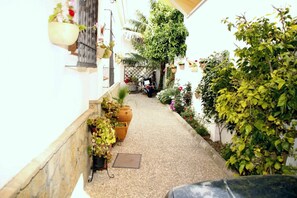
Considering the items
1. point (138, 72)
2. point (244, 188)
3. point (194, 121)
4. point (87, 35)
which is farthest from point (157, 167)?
point (138, 72)

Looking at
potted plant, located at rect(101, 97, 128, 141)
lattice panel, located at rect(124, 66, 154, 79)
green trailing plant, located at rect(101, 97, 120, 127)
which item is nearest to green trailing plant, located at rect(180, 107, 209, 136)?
potted plant, located at rect(101, 97, 128, 141)

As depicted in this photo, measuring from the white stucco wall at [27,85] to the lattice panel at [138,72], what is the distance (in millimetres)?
13306

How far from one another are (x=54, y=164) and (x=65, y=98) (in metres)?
0.78

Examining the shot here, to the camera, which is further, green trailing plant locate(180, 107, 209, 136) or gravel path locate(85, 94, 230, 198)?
green trailing plant locate(180, 107, 209, 136)

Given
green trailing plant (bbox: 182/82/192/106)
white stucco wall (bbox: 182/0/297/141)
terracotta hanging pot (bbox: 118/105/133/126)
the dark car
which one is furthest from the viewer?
green trailing plant (bbox: 182/82/192/106)

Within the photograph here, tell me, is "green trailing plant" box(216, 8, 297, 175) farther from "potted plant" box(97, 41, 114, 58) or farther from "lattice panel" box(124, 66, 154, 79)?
"lattice panel" box(124, 66, 154, 79)

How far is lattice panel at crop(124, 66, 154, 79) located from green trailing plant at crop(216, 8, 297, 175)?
12.9 meters

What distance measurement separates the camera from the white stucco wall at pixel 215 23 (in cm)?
373

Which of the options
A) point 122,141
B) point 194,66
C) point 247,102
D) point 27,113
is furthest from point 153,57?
point 27,113

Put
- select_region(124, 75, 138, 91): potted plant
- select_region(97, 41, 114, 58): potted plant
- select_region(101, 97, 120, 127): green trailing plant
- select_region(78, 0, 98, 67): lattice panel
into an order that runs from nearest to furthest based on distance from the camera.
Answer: select_region(78, 0, 98, 67): lattice panel
select_region(97, 41, 114, 58): potted plant
select_region(101, 97, 120, 127): green trailing plant
select_region(124, 75, 138, 91): potted plant

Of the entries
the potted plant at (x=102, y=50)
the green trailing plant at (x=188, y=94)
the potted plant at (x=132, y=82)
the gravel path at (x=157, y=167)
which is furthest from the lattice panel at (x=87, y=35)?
the potted plant at (x=132, y=82)

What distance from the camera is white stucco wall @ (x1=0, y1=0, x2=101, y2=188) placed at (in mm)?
1292

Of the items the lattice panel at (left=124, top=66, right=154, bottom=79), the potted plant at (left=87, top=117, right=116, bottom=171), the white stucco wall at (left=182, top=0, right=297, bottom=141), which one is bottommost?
the potted plant at (left=87, top=117, right=116, bottom=171)

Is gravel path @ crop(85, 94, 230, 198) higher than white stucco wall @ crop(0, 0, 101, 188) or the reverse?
the reverse
